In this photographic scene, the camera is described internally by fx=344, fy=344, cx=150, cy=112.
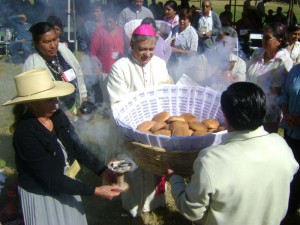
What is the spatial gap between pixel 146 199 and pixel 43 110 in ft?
5.79

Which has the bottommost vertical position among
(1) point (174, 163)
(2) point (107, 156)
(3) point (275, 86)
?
(2) point (107, 156)

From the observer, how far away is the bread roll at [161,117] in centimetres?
264

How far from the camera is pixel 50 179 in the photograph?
7.37ft

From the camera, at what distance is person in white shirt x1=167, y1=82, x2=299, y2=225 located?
5.64 feet

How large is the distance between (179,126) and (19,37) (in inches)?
420

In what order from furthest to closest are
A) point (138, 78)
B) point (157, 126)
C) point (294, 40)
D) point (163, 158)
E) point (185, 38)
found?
1. point (185, 38)
2. point (294, 40)
3. point (138, 78)
4. point (157, 126)
5. point (163, 158)

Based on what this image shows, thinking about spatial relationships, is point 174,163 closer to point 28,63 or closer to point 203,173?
point 203,173

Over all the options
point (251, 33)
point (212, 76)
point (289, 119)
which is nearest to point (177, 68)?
point (212, 76)

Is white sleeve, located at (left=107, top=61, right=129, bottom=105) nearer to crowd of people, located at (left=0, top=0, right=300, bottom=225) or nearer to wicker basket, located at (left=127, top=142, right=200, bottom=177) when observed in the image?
crowd of people, located at (left=0, top=0, right=300, bottom=225)

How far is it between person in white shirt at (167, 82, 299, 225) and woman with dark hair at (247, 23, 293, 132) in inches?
68.6

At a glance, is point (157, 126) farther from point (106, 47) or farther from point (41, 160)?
point (106, 47)

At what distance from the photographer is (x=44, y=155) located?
225cm

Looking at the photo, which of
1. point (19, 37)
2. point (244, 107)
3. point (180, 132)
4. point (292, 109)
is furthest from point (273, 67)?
point (19, 37)

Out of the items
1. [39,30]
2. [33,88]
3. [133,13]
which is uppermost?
[133,13]
